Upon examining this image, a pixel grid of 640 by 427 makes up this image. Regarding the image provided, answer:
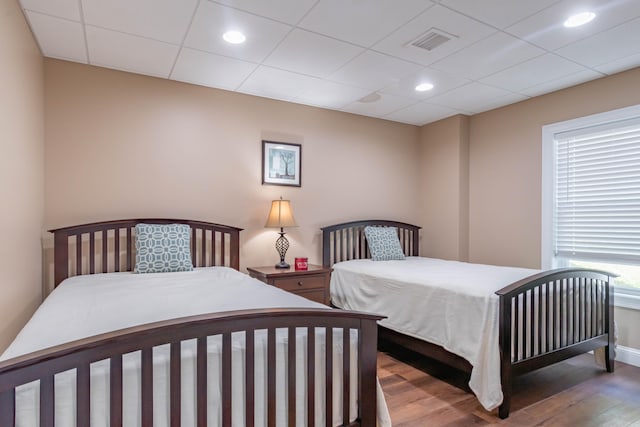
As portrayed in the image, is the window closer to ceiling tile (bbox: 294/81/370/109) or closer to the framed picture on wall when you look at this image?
ceiling tile (bbox: 294/81/370/109)

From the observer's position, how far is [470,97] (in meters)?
3.87

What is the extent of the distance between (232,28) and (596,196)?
11.3 feet

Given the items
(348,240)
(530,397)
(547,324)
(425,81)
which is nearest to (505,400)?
(530,397)

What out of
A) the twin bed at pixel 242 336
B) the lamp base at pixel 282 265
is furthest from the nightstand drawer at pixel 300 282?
the twin bed at pixel 242 336

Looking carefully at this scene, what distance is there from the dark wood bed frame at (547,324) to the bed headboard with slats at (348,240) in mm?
1139

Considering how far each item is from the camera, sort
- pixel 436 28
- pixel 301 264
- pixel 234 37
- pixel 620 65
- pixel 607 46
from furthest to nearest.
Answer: pixel 301 264 → pixel 620 65 → pixel 607 46 → pixel 234 37 → pixel 436 28

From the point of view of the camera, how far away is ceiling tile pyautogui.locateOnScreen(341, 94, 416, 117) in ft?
13.0

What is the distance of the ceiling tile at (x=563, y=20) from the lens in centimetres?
222

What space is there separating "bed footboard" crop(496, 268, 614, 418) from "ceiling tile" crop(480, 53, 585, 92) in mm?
1660

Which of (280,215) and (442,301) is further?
(280,215)

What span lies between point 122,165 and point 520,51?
3336mm

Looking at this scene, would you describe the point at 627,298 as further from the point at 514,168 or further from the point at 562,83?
the point at 562,83

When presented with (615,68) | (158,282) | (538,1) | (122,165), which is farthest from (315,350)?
(615,68)

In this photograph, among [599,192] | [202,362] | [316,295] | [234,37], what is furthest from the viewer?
[316,295]
